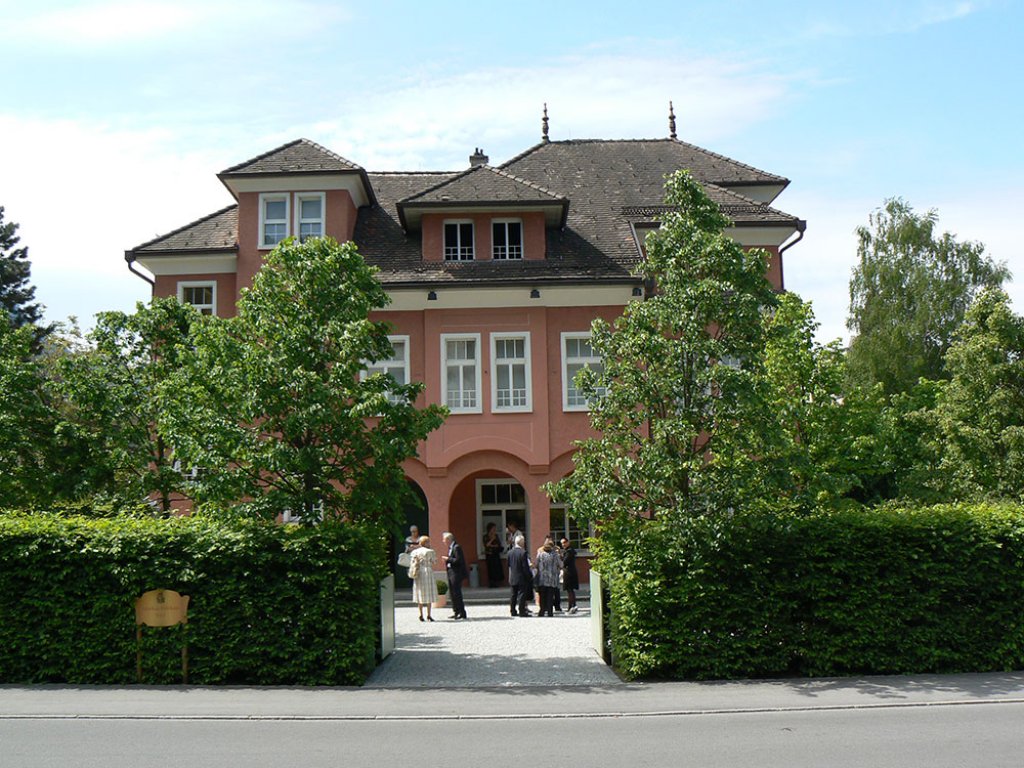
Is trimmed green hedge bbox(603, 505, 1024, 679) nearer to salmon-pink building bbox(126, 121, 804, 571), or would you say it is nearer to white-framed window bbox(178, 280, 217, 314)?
salmon-pink building bbox(126, 121, 804, 571)

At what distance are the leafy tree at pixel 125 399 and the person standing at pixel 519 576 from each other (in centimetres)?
701

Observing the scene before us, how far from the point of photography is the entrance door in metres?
29.3

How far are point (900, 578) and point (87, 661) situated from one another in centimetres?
1099

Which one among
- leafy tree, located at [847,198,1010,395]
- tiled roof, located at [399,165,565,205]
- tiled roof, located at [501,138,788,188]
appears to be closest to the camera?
tiled roof, located at [399,165,565,205]

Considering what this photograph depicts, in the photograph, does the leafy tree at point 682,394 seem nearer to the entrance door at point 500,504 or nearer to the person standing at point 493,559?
the person standing at point 493,559

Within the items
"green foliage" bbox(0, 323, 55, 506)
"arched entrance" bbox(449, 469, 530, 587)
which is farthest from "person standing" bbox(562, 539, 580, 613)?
"green foliage" bbox(0, 323, 55, 506)

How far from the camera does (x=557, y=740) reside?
33.0ft

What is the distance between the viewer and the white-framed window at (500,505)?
96.3 feet

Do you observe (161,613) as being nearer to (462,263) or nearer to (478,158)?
(462,263)

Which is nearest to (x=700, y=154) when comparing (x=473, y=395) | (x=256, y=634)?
(x=473, y=395)

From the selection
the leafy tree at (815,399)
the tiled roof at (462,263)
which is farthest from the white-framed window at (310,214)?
the leafy tree at (815,399)

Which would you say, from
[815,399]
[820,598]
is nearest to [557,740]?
[820,598]

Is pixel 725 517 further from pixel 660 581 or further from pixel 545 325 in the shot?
pixel 545 325

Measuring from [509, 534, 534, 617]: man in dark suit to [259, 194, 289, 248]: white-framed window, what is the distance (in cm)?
1121
